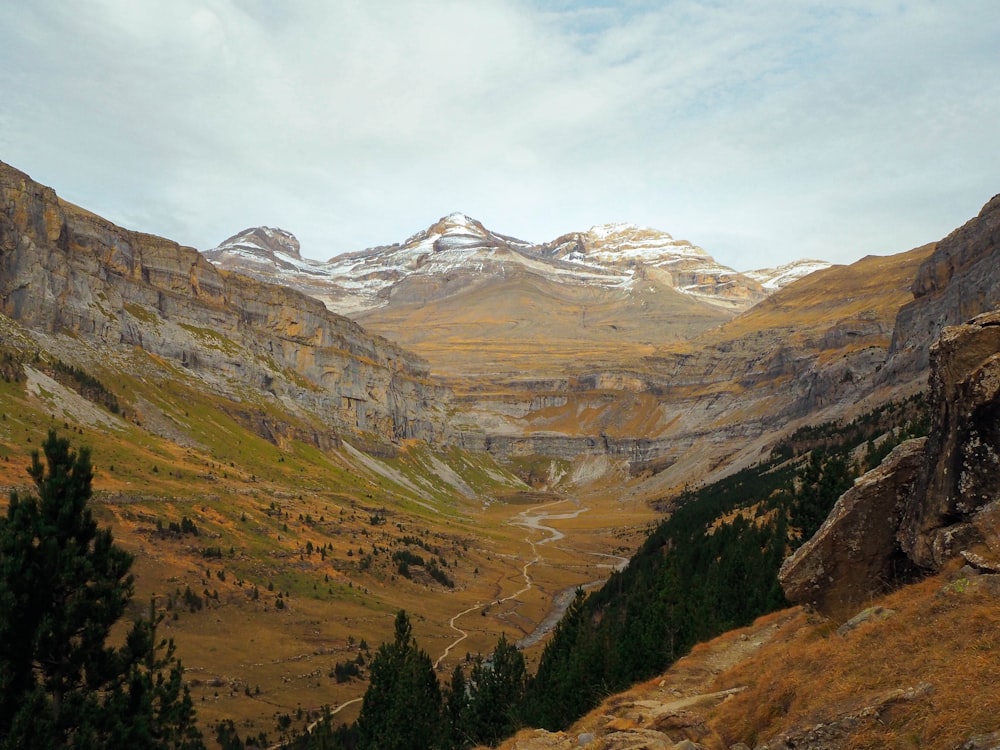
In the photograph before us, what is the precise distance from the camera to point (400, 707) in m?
35.4

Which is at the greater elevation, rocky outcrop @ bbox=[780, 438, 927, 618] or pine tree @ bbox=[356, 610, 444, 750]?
rocky outcrop @ bbox=[780, 438, 927, 618]

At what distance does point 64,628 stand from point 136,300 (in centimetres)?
15632

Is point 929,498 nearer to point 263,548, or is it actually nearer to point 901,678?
point 901,678

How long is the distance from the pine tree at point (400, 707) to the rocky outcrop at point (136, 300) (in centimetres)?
11406

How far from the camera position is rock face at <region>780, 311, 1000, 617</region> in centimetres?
1304

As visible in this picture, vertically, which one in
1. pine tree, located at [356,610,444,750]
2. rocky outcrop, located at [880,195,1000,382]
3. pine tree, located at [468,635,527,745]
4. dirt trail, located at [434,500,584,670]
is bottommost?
dirt trail, located at [434,500,584,670]

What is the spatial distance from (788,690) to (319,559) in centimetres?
8115

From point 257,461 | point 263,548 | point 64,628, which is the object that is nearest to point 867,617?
point 64,628

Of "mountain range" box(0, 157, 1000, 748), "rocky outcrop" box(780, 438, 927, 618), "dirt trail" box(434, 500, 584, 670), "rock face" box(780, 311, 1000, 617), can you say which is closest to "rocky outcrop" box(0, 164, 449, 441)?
"mountain range" box(0, 157, 1000, 748)

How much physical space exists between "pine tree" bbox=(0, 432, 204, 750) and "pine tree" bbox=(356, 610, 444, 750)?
57.5ft

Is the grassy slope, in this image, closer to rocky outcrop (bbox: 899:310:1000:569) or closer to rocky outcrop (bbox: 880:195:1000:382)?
rocky outcrop (bbox: 899:310:1000:569)

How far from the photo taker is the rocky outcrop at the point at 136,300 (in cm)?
12481

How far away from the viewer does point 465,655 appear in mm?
65562

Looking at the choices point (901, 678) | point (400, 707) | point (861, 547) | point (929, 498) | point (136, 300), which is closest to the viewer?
point (901, 678)
